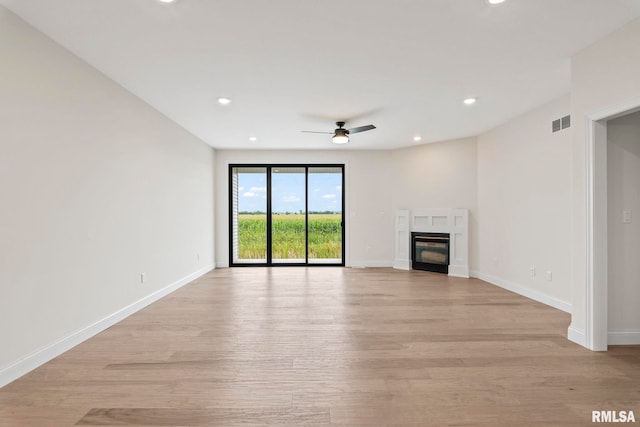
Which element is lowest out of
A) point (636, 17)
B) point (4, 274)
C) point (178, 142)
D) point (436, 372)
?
point (436, 372)

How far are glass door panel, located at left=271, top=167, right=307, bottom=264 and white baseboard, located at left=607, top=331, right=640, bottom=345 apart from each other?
5.27 m

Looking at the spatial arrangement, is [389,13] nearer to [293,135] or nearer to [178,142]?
[293,135]

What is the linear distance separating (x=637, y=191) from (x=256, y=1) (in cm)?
360

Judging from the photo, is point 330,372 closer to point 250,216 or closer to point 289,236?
point 289,236

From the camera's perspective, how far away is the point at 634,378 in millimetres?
2275

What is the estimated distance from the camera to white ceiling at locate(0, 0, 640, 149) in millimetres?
2240

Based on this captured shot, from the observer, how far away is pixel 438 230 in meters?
6.34

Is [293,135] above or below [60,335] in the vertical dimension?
above

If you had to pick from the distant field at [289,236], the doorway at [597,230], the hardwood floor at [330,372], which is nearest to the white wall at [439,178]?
the distant field at [289,236]

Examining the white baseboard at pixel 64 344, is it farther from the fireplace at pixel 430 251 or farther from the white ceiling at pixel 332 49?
the fireplace at pixel 430 251

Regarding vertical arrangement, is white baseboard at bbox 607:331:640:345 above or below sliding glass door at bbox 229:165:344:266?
below

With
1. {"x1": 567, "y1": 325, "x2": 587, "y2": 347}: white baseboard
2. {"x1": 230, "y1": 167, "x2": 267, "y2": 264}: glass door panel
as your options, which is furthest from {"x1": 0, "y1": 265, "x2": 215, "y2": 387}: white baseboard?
{"x1": 567, "y1": 325, "x2": 587, "y2": 347}: white baseboard

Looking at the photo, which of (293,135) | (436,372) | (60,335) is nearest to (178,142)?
(293,135)

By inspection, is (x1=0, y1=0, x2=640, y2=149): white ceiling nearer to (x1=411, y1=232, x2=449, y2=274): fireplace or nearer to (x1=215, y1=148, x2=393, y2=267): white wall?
(x1=215, y1=148, x2=393, y2=267): white wall
